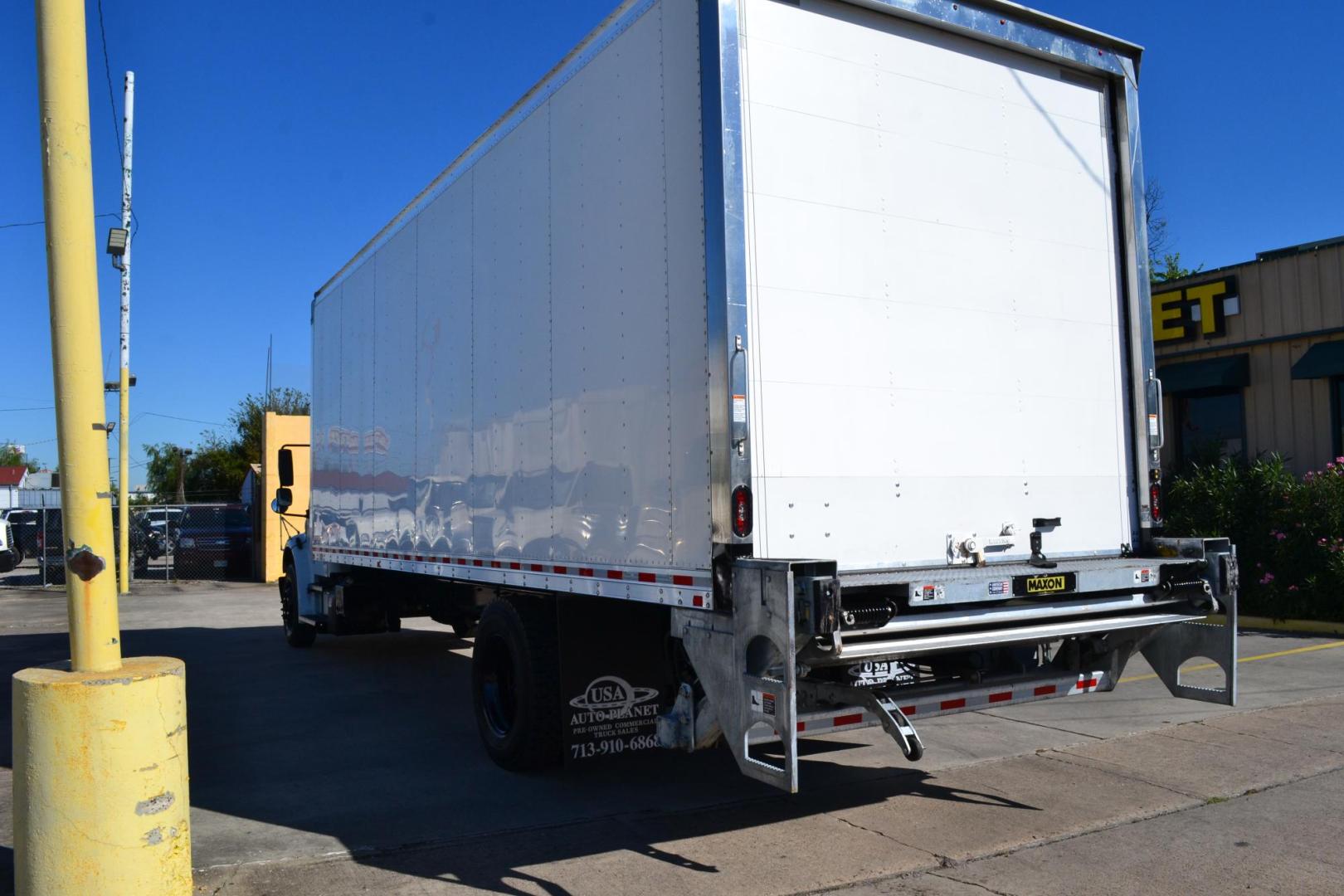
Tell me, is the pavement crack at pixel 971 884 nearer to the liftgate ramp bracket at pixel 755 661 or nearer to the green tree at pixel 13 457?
the liftgate ramp bracket at pixel 755 661

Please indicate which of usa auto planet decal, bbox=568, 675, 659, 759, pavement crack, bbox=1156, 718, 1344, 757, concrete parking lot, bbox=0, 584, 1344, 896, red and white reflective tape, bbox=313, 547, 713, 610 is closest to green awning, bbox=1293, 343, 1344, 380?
concrete parking lot, bbox=0, 584, 1344, 896

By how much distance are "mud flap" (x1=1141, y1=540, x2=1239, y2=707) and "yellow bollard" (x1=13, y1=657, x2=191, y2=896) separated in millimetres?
4891

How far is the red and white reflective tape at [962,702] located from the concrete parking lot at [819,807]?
0.64m

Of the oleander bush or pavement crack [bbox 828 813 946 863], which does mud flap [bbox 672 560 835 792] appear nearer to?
pavement crack [bbox 828 813 946 863]

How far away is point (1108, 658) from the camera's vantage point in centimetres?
584

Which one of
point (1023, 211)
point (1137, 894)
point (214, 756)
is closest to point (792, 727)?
point (1137, 894)

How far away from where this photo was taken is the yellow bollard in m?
3.93

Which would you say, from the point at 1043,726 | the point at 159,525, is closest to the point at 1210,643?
the point at 1043,726

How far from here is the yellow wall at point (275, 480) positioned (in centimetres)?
2458

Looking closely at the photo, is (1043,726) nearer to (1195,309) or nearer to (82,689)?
(82,689)

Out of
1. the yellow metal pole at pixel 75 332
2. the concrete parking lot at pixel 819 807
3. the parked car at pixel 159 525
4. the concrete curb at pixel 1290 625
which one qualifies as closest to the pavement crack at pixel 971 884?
the concrete parking lot at pixel 819 807

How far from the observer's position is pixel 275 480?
25.6 meters

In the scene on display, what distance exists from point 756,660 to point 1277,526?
1100 centimetres

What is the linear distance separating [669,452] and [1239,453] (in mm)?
12510
